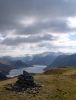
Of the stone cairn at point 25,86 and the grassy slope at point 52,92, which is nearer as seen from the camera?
the grassy slope at point 52,92

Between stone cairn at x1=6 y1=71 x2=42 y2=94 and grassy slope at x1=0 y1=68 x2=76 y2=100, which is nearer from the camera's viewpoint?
grassy slope at x1=0 y1=68 x2=76 y2=100

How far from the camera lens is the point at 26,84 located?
58.7 metres

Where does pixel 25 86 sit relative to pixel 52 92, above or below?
above

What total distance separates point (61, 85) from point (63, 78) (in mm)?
7788

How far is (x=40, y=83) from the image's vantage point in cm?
6231

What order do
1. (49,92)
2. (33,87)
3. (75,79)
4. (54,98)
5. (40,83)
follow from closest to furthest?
(54,98) → (49,92) → (33,87) → (40,83) → (75,79)

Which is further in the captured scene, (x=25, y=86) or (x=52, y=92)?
(x=25, y=86)

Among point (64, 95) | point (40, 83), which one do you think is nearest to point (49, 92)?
point (64, 95)

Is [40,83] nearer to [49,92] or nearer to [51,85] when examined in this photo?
[51,85]

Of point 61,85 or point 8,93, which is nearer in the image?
point 8,93

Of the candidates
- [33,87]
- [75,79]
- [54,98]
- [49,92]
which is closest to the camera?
[54,98]

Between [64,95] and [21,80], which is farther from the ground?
[21,80]

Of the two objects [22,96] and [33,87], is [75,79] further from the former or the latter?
[22,96]

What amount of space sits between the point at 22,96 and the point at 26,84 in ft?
22.0
